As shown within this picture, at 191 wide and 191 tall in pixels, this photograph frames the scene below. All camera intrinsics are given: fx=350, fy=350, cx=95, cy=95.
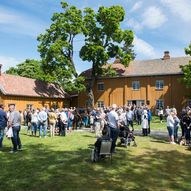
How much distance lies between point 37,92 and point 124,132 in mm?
28592

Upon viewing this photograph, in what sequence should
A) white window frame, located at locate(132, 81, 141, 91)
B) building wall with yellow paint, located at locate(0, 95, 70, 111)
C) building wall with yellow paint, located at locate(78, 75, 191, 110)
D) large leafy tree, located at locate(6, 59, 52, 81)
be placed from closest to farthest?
building wall with yellow paint, located at locate(0, 95, 70, 111) → building wall with yellow paint, located at locate(78, 75, 191, 110) → white window frame, located at locate(132, 81, 141, 91) → large leafy tree, located at locate(6, 59, 52, 81)

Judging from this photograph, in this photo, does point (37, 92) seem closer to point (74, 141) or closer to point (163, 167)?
point (74, 141)

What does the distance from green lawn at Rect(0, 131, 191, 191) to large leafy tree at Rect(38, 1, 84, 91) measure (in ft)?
91.0

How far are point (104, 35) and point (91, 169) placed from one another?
1361 inches

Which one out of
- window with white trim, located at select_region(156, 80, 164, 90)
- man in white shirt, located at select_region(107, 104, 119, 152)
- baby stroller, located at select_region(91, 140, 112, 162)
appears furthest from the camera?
window with white trim, located at select_region(156, 80, 164, 90)

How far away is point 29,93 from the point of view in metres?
Result: 43.0

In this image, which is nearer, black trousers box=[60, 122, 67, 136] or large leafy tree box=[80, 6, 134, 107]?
black trousers box=[60, 122, 67, 136]

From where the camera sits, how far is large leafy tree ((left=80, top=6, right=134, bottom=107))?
44250 millimetres

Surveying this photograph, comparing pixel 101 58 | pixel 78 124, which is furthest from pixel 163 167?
pixel 101 58

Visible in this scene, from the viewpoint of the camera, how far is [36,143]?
1919 cm

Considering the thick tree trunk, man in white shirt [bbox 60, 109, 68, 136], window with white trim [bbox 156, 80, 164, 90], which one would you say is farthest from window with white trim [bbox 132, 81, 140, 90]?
man in white shirt [bbox 60, 109, 68, 136]

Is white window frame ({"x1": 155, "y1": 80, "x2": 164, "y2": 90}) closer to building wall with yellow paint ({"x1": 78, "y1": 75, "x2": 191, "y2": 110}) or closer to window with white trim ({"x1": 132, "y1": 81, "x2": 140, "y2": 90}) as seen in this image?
building wall with yellow paint ({"x1": 78, "y1": 75, "x2": 191, "y2": 110})

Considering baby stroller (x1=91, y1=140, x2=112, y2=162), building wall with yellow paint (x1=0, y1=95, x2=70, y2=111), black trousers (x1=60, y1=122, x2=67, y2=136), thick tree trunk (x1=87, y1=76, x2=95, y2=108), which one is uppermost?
thick tree trunk (x1=87, y1=76, x2=95, y2=108)

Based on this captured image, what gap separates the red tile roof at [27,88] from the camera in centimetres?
4034
